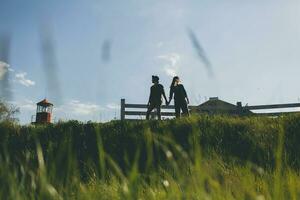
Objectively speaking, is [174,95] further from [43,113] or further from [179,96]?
[43,113]

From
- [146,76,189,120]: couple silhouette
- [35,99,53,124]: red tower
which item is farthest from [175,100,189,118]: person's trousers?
[35,99,53,124]: red tower

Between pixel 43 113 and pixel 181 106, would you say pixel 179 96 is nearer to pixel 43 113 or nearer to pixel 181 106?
pixel 181 106

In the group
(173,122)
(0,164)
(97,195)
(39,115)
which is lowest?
(97,195)

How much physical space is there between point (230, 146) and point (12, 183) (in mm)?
8517

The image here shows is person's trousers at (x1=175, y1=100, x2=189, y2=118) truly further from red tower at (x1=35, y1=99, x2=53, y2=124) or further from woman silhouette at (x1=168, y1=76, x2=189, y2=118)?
red tower at (x1=35, y1=99, x2=53, y2=124)

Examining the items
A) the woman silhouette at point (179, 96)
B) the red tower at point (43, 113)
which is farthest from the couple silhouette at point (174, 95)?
the red tower at point (43, 113)

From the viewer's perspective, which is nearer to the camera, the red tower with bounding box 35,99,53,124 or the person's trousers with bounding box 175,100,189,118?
the person's trousers with bounding box 175,100,189,118

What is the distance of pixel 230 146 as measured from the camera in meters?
9.65

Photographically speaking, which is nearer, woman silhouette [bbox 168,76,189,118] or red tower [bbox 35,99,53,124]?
woman silhouette [bbox 168,76,189,118]

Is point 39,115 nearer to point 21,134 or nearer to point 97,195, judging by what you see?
point 21,134

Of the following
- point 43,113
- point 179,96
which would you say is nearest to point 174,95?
point 179,96

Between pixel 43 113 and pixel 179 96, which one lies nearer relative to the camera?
pixel 179 96

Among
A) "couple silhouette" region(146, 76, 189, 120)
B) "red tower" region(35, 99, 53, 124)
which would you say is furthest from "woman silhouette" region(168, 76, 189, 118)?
"red tower" region(35, 99, 53, 124)

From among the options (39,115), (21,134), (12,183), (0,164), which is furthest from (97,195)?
(39,115)
